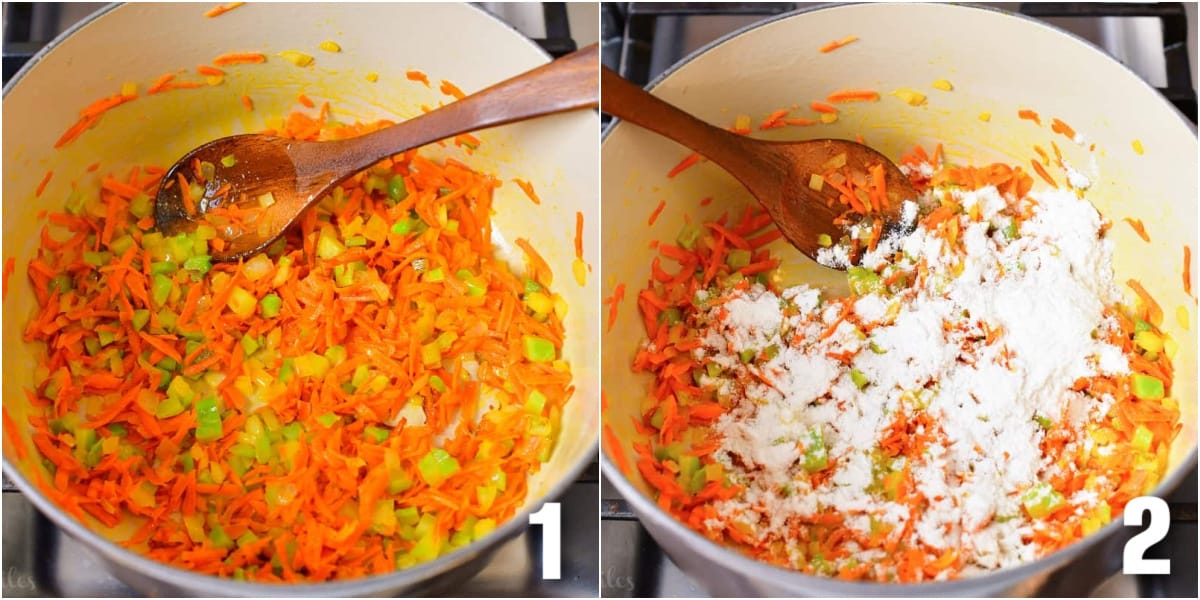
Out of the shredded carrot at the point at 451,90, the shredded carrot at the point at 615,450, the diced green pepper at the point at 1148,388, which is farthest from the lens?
the shredded carrot at the point at 451,90

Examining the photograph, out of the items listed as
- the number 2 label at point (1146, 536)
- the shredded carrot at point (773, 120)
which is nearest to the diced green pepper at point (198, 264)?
the shredded carrot at point (773, 120)

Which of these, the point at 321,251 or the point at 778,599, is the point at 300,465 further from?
the point at 778,599

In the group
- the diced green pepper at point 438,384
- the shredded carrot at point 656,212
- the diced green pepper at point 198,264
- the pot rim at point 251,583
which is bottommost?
the pot rim at point 251,583

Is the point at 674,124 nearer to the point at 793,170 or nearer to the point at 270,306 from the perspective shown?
the point at 793,170

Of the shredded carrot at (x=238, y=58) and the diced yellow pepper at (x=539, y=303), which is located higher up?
the shredded carrot at (x=238, y=58)

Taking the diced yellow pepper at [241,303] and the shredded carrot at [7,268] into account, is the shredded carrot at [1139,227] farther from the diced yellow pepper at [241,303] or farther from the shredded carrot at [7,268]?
the shredded carrot at [7,268]

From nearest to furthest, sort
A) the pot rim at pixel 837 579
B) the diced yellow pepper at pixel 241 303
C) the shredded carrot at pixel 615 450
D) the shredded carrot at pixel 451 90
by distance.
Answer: the pot rim at pixel 837 579 → the shredded carrot at pixel 615 450 → the diced yellow pepper at pixel 241 303 → the shredded carrot at pixel 451 90

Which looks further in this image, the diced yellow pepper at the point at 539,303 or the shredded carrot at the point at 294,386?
the diced yellow pepper at the point at 539,303
